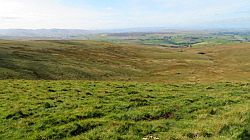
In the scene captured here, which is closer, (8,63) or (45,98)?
(45,98)

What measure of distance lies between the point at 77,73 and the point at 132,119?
4362 cm

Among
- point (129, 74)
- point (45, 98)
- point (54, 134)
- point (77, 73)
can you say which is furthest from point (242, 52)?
point (54, 134)

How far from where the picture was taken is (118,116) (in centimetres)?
→ 2156

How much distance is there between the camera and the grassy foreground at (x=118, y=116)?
706 inches

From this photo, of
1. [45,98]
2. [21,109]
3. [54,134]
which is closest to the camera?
[54,134]

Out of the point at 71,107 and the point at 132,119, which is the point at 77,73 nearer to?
the point at 71,107

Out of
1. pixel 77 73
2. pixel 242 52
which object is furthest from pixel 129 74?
pixel 242 52

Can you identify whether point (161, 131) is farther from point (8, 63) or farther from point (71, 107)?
point (8, 63)

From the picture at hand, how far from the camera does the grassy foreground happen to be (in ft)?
58.8

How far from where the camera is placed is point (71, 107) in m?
24.5

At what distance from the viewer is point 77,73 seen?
6378cm

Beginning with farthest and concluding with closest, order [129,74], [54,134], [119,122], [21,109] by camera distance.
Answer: [129,74] → [21,109] → [119,122] → [54,134]

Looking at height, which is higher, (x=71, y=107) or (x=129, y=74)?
(x=71, y=107)

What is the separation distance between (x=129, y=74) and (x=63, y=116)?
5244cm
